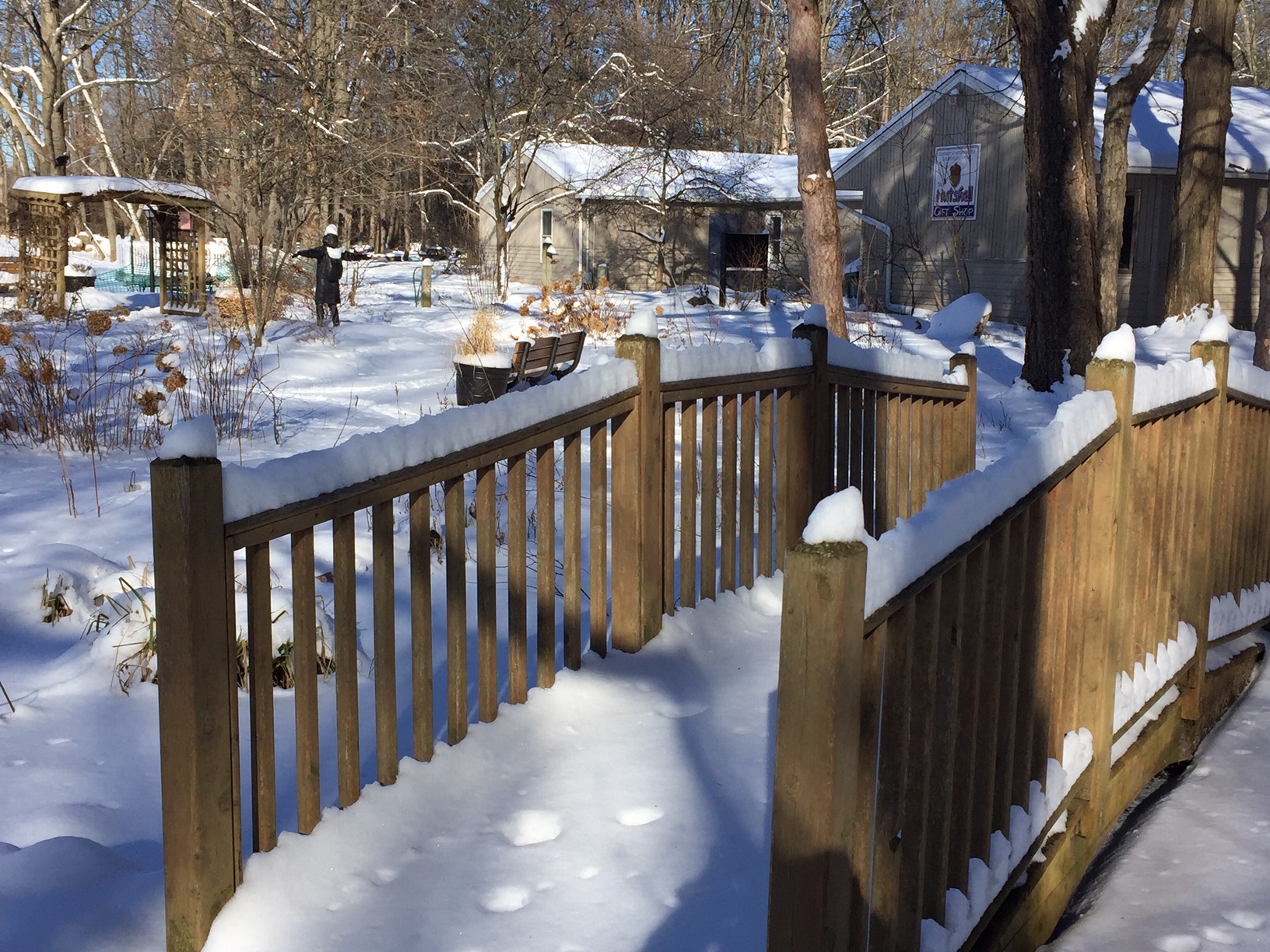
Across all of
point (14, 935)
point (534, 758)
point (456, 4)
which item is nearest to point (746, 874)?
point (534, 758)

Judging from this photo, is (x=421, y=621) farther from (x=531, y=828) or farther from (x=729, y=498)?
(x=729, y=498)

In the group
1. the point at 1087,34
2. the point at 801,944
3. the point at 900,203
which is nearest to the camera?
the point at 801,944

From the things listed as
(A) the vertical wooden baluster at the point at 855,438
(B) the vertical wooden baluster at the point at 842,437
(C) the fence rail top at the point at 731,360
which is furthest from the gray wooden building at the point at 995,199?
(C) the fence rail top at the point at 731,360

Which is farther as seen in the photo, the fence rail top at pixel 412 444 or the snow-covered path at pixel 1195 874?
the snow-covered path at pixel 1195 874

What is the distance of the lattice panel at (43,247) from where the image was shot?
20.1 metres

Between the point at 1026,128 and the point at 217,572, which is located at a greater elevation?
the point at 1026,128

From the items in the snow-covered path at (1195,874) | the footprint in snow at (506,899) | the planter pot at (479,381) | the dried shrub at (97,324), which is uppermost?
the dried shrub at (97,324)

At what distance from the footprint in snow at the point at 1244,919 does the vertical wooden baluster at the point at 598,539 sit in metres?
2.15

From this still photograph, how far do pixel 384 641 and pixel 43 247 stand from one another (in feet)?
66.9

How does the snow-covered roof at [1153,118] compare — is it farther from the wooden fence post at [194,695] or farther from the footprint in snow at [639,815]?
the wooden fence post at [194,695]

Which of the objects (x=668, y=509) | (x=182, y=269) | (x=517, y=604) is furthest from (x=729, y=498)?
(x=182, y=269)

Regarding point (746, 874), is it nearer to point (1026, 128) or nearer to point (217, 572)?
point (217, 572)

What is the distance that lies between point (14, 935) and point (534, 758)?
147 centimetres

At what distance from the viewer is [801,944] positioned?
185 cm
